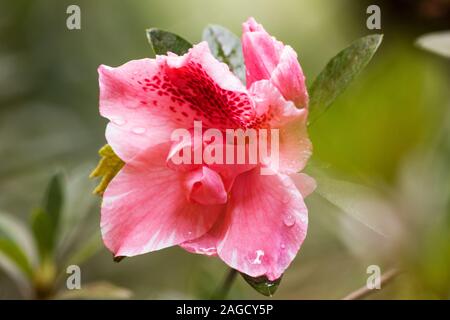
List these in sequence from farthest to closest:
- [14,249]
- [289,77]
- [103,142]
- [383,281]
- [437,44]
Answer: [103,142] → [14,249] → [437,44] → [383,281] → [289,77]

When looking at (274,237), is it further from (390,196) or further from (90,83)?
(90,83)

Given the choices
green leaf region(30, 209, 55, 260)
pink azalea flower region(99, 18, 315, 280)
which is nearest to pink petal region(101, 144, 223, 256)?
pink azalea flower region(99, 18, 315, 280)

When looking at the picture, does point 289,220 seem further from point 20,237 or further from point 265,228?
point 20,237

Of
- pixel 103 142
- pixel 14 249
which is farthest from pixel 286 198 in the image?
pixel 103 142

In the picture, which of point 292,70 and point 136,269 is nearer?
point 292,70
